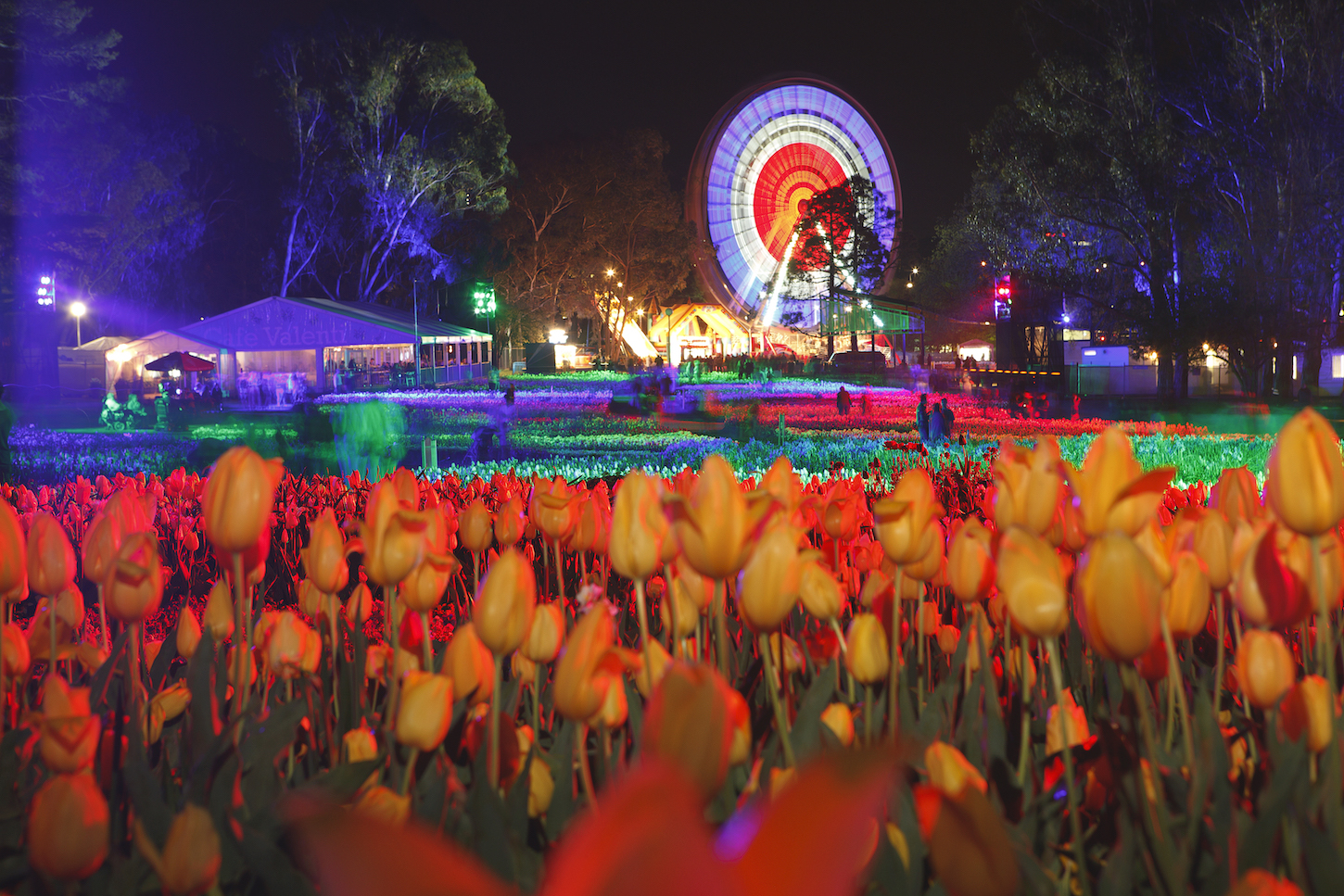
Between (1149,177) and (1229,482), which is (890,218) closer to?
(1149,177)

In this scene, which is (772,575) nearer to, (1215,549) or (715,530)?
(715,530)

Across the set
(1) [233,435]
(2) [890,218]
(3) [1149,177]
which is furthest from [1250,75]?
(2) [890,218]

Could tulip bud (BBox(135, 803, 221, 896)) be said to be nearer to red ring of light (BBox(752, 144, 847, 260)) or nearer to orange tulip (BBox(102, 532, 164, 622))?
orange tulip (BBox(102, 532, 164, 622))

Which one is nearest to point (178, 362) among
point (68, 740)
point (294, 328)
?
point (294, 328)

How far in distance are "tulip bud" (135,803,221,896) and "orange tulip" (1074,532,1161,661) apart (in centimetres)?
84

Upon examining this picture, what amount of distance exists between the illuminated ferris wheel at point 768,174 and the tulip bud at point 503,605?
59678 mm

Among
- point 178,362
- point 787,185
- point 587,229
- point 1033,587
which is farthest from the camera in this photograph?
point 787,185

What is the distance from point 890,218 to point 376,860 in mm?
63644

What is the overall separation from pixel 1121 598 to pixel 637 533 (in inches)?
23.3

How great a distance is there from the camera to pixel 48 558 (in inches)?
55.9

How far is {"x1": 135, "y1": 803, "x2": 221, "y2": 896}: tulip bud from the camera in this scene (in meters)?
0.84

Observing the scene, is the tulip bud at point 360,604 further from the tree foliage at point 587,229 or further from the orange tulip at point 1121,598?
the tree foliage at point 587,229

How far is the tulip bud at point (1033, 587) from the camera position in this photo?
3.22 ft

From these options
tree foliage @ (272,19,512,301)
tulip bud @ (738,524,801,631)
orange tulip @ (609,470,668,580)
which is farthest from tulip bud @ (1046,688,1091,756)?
tree foliage @ (272,19,512,301)
